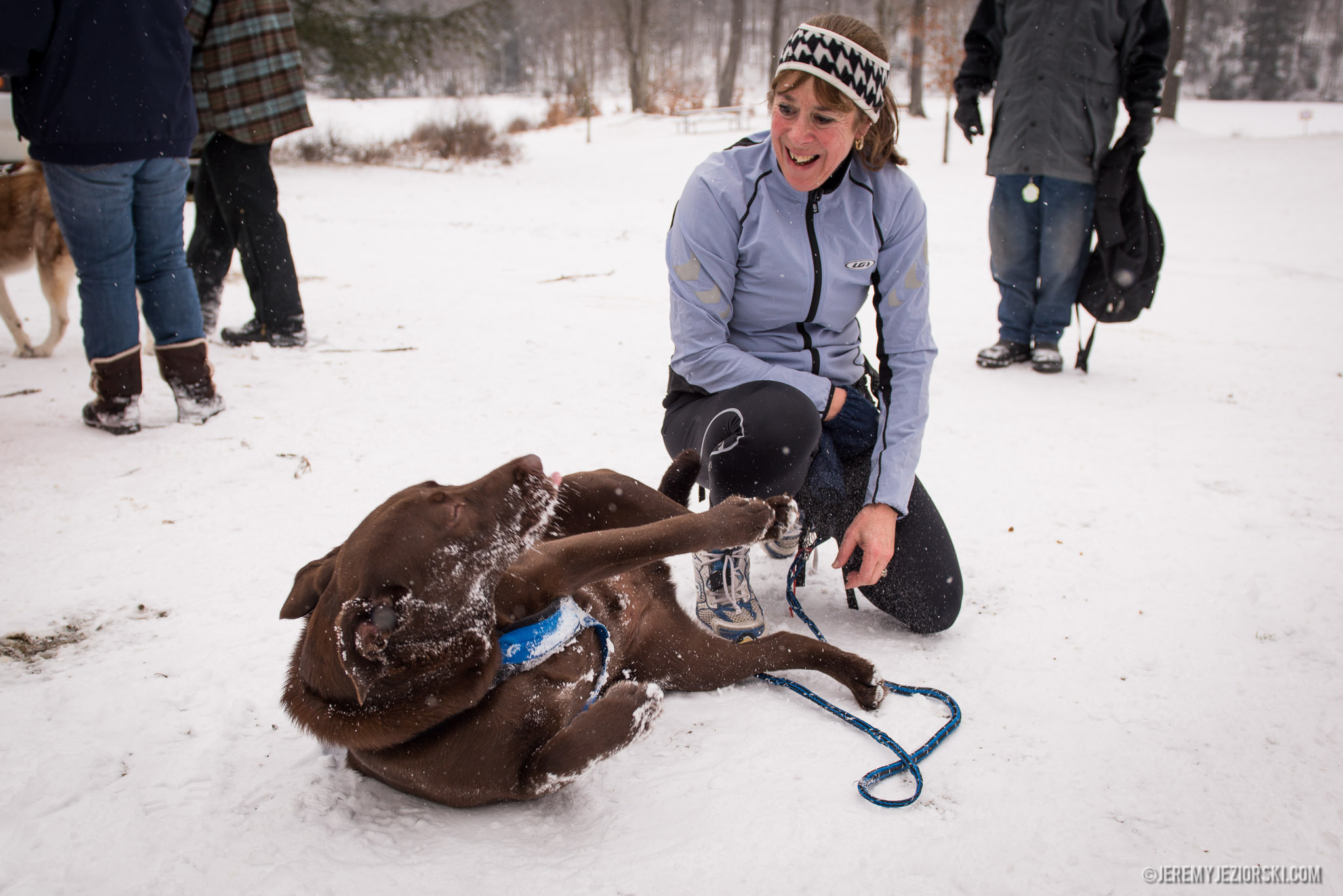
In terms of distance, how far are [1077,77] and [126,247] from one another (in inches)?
197

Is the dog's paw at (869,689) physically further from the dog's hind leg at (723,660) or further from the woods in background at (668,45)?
the woods in background at (668,45)

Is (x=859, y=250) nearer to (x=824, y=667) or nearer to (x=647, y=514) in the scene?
(x=647, y=514)

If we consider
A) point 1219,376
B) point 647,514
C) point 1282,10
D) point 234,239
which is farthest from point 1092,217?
point 1282,10

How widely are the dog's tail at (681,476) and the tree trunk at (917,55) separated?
20281mm

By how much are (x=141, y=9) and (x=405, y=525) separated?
9.66 ft

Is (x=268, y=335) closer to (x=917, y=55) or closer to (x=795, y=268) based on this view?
(x=795, y=268)

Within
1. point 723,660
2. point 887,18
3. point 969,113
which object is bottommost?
point 723,660

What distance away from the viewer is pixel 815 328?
2.48 m

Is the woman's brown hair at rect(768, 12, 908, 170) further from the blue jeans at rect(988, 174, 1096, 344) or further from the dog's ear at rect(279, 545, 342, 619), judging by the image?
the blue jeans at rect(988, 174, 1096, 344)

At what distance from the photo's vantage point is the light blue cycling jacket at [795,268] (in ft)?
7.64

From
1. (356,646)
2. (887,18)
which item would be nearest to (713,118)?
(887,18)

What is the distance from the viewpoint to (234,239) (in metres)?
4.82

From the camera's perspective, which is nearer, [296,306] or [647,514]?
[647,514]

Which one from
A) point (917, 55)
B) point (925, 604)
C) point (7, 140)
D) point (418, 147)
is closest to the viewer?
point (925, 604)
